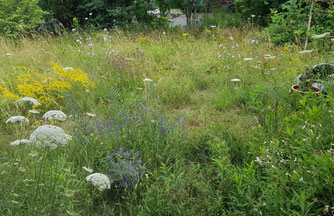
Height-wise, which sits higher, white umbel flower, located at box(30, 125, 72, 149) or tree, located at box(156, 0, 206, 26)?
white umbel flower, located at box(30, 125, 72, 149)

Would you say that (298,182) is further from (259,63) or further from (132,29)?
(132,29)

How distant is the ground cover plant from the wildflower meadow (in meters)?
0.02

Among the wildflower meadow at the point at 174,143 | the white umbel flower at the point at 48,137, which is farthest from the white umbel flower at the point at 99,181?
the white umbel flower at the point at 48,137

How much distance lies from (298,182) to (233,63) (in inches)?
170

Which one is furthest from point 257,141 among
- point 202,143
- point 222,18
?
point 222,18

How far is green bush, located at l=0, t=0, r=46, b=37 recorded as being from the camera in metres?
9.66

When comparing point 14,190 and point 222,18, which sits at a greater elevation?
point 14,190

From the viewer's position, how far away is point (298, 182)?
2451 mm

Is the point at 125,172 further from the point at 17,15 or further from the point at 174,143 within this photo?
the point at 17,15

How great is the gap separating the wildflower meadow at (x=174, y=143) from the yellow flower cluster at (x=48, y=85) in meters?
0.03

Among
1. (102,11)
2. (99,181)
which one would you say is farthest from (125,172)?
(102,11)

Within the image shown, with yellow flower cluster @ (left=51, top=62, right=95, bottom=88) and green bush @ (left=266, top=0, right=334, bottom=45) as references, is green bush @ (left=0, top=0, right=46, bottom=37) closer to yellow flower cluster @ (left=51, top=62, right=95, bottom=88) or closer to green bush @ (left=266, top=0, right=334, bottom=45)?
yellow flower cluster @ (left=51, top=62, right=95, bottom=88)

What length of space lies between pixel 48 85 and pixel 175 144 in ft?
9.03

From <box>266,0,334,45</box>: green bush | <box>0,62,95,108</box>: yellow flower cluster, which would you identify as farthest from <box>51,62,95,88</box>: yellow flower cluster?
<box>266,0,334,45</box>: green bush
